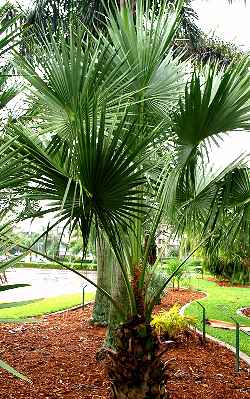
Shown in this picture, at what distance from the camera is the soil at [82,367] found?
17.7 feet

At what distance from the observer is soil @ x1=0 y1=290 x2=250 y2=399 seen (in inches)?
213

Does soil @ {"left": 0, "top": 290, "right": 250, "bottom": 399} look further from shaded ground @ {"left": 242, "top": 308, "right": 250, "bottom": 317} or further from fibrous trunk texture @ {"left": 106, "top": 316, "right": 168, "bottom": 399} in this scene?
shaded ground @ {"left": 242, "top": 308, "right": 250, "bottom": 317}

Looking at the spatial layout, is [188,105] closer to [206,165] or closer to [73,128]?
[73,128]

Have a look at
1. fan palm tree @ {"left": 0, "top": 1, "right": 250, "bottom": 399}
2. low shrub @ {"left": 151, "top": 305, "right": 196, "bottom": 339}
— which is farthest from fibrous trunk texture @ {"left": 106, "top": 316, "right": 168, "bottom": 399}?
low shrub @ {"left": 151, "top": 305, "right": 196, "bottom": 339}

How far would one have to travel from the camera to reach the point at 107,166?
3.29 metres

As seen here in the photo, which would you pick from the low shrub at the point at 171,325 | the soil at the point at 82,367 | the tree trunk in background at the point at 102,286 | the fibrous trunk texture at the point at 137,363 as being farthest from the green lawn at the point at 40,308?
the fibrous trunk texture at the point at 137,363

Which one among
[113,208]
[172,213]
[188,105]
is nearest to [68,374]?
[172,213]

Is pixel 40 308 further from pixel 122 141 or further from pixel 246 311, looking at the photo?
pixel 122 141

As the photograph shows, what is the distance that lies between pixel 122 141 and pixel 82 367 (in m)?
3.91

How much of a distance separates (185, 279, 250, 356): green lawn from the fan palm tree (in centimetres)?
405

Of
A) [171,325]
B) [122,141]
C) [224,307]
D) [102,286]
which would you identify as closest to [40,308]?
[102,286]

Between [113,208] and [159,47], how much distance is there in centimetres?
178

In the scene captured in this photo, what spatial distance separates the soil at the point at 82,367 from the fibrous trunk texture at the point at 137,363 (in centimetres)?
25

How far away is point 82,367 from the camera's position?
6340mm
